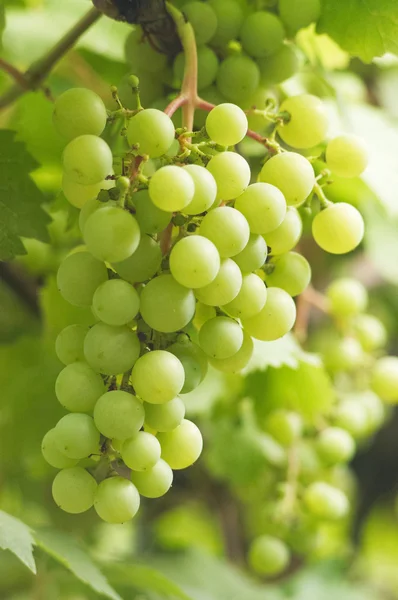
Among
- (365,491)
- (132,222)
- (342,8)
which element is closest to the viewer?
(132,222)

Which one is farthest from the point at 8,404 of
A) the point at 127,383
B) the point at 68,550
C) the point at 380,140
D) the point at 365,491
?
the point at 365,491

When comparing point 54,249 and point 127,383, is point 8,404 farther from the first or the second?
point 127,383

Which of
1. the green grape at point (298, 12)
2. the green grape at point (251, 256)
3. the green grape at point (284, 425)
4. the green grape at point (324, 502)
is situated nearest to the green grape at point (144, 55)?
the green grape at point (298, 12)

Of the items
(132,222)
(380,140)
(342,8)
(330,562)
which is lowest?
(132,222)

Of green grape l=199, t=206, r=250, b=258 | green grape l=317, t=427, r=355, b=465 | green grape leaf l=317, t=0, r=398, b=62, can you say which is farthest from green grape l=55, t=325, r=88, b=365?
green grape l=317, t=427, r=355, b=465

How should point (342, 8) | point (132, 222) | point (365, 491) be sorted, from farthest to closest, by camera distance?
point (365, 491) < point (342, 8) < point (132, 222)

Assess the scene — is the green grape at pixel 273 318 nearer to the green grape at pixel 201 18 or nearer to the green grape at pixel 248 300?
the green grape at pixel 248 300

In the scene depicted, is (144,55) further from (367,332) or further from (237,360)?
(367,332)
